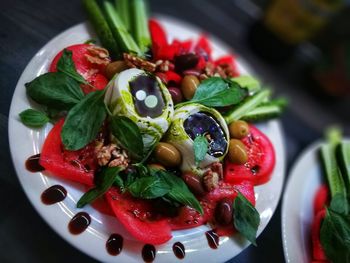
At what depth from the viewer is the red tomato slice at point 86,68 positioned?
140 centimetres

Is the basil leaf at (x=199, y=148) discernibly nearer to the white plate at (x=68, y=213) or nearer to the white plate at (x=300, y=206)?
the white plate at (x=68, y=213)

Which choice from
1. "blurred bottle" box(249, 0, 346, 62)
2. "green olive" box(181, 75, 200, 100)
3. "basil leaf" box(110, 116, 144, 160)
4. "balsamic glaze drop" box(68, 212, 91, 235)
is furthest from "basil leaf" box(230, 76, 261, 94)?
"blurred bottle" box(249, 0, 346, 62)

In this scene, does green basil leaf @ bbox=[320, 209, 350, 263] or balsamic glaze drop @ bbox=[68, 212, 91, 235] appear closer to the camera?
balsamic glaze drop @ bbox=[68, 212, 91, 235]

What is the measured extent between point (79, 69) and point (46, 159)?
0.36 meters

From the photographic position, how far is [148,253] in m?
1.29

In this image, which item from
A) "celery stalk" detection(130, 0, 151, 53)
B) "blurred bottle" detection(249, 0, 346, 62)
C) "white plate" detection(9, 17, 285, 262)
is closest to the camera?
"white plate" detection(9, 17, 285, 262)

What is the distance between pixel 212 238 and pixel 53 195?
0.57 meters

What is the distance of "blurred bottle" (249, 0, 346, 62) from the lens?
2688 millimetres

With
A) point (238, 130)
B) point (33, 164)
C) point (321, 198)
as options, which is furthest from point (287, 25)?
point (33, 164)

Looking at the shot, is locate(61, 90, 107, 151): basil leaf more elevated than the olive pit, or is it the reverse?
the olive pit

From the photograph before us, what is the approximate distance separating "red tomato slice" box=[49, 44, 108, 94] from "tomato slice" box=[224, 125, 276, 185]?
56cm

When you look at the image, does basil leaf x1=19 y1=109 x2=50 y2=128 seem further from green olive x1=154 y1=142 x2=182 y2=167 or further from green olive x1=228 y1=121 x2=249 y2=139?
green olive x1=228 y1=121 x2=249 y2=139

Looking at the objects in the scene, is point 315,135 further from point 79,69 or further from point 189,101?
point 79,69

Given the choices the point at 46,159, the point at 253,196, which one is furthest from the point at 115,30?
the point at 253,196
